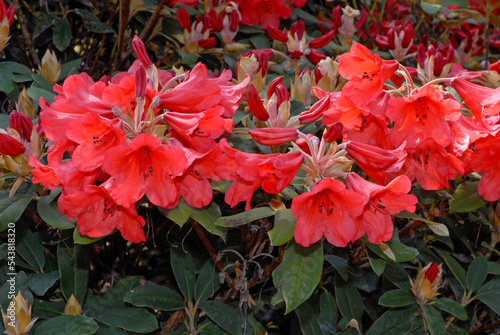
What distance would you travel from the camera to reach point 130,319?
3.92ft

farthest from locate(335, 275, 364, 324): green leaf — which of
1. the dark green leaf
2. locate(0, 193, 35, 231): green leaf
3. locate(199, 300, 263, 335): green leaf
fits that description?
locate(0, 193, 35, 231): green leaf

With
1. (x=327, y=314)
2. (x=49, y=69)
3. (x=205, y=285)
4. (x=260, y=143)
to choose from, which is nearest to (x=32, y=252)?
(x=205, y=285)

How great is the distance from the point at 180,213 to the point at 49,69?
76cm

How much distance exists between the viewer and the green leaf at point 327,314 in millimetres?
1328

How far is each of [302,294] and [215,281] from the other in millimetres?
410

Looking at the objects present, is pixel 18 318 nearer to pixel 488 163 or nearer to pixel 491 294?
pixel 488 163

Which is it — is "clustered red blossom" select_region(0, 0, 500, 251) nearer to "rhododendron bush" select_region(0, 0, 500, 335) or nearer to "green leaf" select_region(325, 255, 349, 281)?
"rhododendron bush" select_region(0, 0, 500, 335)

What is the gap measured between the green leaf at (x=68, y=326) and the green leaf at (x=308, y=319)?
50 centimetres

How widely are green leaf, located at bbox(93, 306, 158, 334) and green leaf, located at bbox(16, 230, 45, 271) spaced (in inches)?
8.4

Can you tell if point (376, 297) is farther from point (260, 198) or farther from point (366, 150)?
point (366, 150)

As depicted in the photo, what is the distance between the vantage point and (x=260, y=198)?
1.23 meters

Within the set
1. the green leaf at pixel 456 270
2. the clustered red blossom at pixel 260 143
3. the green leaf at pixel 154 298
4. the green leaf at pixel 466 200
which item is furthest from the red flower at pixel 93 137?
Answer: the green leaf at pixel 456 270

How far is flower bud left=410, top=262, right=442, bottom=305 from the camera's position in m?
1.30

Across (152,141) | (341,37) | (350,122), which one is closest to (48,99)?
(152,141)
